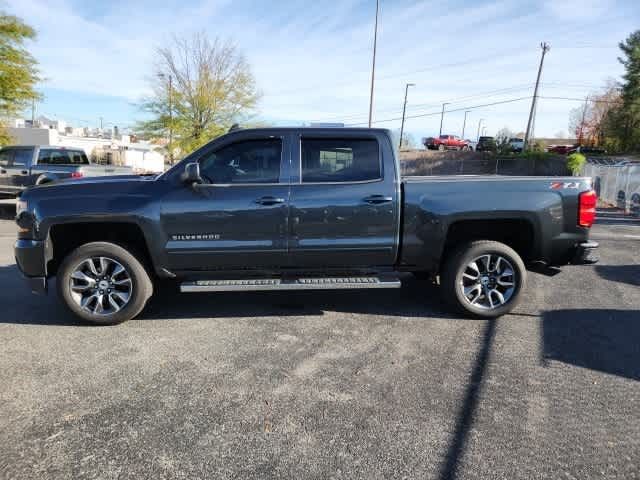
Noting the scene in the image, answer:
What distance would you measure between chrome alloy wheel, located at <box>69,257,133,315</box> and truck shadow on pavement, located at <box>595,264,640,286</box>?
20.3 ft

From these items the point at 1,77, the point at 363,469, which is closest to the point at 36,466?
the point at 363,469

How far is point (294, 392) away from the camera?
120 inches

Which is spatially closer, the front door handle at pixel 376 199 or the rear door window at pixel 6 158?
the front door handle at pixel 376 199

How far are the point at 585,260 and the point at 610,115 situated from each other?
1833 inches

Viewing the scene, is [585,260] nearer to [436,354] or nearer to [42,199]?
[436,354]

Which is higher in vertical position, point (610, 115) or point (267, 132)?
point (610, 115)

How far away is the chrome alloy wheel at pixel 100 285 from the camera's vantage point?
416 centimetres

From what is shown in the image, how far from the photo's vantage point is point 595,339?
3953 mm

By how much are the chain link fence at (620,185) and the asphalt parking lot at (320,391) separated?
1195 centimetres

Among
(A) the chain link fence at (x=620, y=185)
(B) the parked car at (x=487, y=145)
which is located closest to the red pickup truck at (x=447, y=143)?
(B) the parked car at (x=487, y=145)

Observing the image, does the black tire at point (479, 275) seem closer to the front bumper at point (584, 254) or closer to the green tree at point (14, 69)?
the front bumper at point (584, 254)

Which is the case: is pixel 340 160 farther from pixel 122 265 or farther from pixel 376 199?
pixel 122 265

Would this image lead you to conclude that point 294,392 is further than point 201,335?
No

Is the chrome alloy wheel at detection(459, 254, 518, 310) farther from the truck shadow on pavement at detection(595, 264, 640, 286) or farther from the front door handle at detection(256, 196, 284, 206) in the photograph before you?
the truck shadow on pavement at detection(595, 264, 640, 286)
